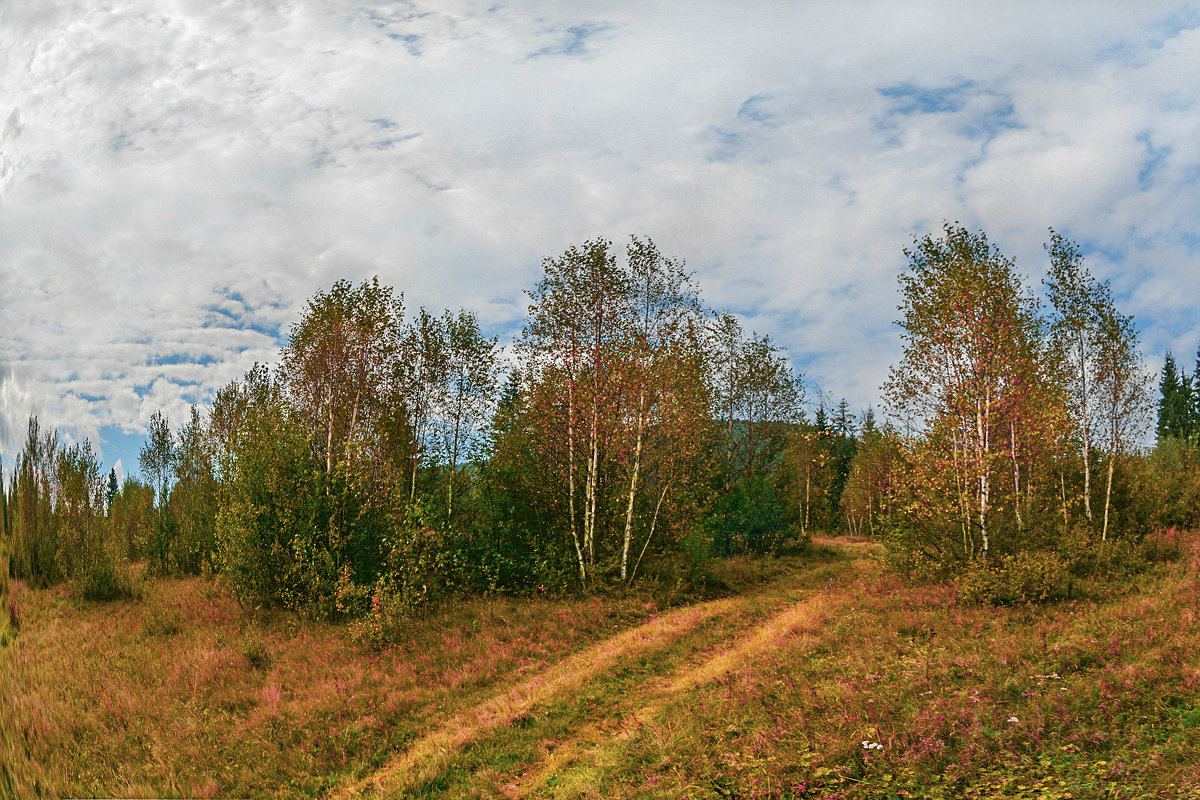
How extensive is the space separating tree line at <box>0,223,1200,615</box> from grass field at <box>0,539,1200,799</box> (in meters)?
2.16

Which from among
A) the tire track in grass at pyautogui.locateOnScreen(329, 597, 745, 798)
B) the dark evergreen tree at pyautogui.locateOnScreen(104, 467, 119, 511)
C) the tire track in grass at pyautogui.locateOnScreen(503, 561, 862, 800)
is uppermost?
the dark evergreen tree at pyautogui.locateOnScreen(104, 467, 119, 511)

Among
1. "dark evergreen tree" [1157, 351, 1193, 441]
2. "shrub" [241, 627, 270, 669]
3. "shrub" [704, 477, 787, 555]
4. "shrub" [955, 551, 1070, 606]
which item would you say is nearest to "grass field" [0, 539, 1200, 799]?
"shrub" [241, 627, 270, 669]

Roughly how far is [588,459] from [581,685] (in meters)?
9.40

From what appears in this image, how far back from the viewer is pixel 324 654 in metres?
12.5

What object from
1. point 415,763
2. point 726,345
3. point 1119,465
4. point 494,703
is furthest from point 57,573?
point 726,345

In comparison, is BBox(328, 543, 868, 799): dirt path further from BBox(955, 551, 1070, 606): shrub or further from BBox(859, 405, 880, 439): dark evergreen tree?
BBox(859, 405, 880, 439): dark evergreen tree

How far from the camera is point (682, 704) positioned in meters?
10.2

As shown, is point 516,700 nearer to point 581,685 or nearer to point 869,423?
point 581,685

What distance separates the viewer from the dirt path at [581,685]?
8.30 metres

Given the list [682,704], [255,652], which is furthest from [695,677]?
[255,652]

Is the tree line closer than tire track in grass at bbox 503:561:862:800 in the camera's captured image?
No

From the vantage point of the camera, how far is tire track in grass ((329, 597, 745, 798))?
8.30 m

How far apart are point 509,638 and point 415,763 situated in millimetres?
5797

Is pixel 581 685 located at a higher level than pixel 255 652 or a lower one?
lower
